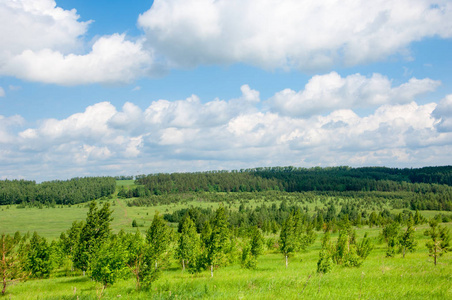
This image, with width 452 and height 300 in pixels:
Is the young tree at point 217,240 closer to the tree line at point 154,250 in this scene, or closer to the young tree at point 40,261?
the tree line at point 154,250

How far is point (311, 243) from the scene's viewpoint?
7981 cm

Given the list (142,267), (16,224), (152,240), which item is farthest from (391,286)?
(16,224)

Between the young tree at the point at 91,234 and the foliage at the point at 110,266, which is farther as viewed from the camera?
the young tree at the point at 91,234

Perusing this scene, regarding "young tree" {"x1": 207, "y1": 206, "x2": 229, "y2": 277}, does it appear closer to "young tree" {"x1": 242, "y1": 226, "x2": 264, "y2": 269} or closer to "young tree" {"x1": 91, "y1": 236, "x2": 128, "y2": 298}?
"young tree" {"x1": 242, "y1": 226, "x2": 264, "y2": 269}

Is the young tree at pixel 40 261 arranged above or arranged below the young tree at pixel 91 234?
below

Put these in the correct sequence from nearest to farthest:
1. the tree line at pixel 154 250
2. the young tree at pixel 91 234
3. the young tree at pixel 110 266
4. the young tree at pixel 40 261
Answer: the young tree at pixel 110 266 < the tree line at pixel 154 250 < the young tree at pixel 91 234 < the young tree at pixel 40 261

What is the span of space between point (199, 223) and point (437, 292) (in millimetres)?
125075

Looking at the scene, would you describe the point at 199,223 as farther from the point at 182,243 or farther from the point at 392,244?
the point at 392,244

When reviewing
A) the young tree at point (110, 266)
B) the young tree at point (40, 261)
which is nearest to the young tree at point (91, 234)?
the young tree at point (40, 261)

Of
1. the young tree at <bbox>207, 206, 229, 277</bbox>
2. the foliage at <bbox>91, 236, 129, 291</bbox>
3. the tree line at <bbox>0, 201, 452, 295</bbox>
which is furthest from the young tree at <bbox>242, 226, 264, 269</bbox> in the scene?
the foliage at <bbox>91, 236, 129, 291</bbox>

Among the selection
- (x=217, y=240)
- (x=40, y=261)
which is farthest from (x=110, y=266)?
(x=40, y=261)

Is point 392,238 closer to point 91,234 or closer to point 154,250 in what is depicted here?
point 154,250

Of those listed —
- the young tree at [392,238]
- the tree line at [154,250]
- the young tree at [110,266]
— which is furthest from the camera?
the young tree at [392,238]

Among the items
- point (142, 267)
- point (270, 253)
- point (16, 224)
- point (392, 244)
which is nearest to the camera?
point (142, 267)
